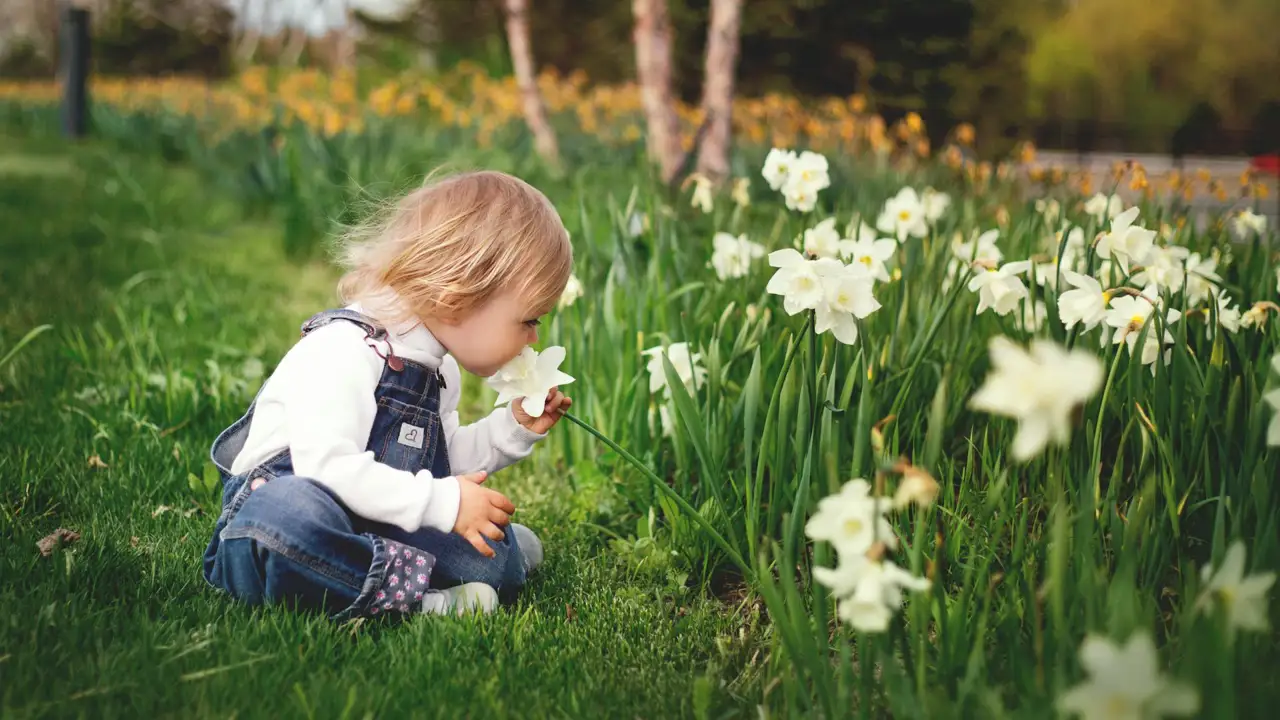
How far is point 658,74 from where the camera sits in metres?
5.64

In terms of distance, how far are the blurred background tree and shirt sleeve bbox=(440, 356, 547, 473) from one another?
1052 cm

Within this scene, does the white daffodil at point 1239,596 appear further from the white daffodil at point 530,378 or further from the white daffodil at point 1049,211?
the white daffodil at point 1049,211

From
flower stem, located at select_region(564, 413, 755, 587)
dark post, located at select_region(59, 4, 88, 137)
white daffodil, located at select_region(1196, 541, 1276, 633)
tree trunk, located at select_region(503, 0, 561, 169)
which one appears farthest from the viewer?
dark post, located at select_region(59, 4, 88, 137)

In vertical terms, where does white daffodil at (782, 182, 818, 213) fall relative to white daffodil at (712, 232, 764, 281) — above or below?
above

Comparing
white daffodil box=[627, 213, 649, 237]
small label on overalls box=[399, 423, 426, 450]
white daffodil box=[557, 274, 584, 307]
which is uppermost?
white daffodil box=[627, 213, 649, 237]

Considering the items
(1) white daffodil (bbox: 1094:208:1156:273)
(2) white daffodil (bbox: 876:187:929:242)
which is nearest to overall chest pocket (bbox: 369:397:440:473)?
(1) white daffodil (bbox: 1094:208:1156:273)

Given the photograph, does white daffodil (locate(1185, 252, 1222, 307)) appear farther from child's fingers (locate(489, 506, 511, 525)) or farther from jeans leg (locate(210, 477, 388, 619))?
jeans leg (locate(210, 477, 388, 619))

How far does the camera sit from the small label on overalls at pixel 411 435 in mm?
1849

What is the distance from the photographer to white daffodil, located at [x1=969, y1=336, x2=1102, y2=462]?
91 centimetres

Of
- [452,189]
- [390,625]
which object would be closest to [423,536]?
[390,625]

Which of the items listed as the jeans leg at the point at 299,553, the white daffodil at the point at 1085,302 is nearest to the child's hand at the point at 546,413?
the jeans leg at the point at 299,553

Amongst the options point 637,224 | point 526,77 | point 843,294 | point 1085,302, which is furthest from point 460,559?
point 526,77

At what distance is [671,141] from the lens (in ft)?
18.3

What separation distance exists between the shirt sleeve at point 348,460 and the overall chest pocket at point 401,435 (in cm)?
9
